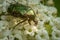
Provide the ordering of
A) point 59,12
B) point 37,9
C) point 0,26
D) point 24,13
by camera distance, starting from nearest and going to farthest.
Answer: point 0,26 → point 24,13 → point 37,9 → point 59,12

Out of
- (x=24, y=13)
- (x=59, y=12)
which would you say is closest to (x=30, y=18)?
(x=24, y=13)

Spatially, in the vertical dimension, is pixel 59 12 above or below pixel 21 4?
below

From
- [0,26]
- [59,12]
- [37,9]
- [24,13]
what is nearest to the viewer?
[0,26]

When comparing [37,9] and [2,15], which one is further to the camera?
[37,9]

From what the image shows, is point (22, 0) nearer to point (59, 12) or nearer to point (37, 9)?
point (37, 9)

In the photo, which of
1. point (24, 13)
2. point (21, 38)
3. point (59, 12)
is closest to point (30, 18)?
point (24, 13)

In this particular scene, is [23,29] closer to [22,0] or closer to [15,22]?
[15,22]
